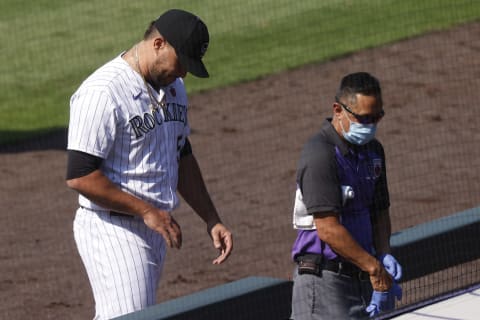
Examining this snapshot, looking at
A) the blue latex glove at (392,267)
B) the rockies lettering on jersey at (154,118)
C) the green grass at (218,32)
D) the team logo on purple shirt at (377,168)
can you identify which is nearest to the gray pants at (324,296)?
the blue latex glove at (392,267)

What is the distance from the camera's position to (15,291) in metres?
7.20

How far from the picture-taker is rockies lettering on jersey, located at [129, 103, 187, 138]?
4.53 meters

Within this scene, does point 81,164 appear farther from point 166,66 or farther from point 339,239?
point 339,239

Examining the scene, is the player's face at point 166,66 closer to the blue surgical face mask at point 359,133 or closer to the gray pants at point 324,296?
the blue surgical face mask at point 359,133

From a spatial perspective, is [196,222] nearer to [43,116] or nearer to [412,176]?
[412,176]

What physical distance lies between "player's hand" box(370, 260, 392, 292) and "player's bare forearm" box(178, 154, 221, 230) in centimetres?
69

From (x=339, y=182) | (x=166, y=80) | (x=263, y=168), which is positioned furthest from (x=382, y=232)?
(x=263, y=168)

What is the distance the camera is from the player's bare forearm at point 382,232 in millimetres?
4848

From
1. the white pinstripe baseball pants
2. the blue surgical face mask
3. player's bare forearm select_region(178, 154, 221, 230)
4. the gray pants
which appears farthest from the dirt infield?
the blue surgical face mask

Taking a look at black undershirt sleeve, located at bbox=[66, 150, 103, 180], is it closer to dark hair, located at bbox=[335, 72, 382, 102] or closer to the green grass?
dark hair, located at bbox=[335, 72, 382, 102]

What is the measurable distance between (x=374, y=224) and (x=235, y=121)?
18.2 feet

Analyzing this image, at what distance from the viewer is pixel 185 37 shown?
4.44 meters

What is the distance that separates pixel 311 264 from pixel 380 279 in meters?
0.28

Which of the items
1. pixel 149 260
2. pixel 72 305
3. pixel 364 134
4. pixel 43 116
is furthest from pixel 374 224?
pixel 43 116
